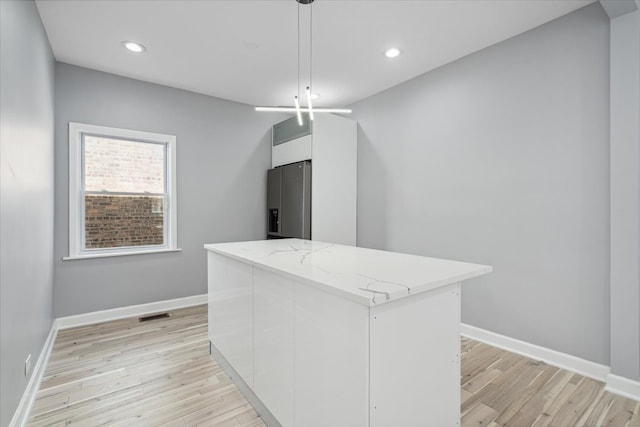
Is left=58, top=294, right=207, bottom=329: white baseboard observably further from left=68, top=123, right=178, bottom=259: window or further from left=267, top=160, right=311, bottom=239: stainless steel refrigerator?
left=267, top=160, right=311, bottom=239: stainless steel refrigerator

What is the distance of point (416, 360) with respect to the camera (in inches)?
50.6

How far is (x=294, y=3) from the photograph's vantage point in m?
2.26

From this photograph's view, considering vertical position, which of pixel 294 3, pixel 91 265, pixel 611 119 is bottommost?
pixel 91 265

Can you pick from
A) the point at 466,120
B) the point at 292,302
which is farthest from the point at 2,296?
the point at 466,120

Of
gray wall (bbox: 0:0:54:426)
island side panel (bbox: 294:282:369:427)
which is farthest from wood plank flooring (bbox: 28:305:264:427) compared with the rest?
island side panel (bbox: 294:282:369:427)

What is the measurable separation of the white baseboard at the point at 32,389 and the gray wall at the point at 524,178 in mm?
3332

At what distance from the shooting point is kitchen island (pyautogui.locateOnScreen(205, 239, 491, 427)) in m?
1.14

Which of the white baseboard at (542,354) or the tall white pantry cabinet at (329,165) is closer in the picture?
the white baseboard at (542,354)

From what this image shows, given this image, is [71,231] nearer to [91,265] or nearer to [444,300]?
[91,265]

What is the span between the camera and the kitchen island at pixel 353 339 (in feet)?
3.76

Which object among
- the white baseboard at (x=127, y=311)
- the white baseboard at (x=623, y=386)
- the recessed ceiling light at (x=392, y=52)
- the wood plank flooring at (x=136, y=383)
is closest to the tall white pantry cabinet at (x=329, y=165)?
the recessed ceiling light at (x=392, y=52)

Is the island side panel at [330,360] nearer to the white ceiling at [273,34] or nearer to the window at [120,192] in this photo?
the white ceiling at [273,34]

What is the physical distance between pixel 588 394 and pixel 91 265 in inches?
175

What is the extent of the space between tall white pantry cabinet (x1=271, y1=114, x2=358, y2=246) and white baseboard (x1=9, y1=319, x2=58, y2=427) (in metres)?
2.66
